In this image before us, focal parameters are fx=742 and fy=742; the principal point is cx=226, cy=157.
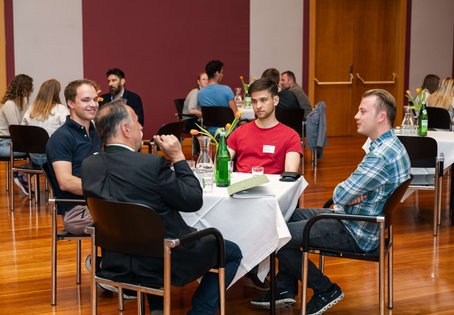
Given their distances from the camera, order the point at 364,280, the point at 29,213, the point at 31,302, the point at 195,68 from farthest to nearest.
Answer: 1. the point at 195,68
2. the point at 29,213
3. the point at 364,280
4. the point at 31,302

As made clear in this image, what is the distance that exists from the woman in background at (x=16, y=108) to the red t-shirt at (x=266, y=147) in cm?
325

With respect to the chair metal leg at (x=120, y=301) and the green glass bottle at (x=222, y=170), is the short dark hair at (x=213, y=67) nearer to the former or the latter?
the green glass bottle at (x=222, y=170)

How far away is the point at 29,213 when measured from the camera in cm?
665

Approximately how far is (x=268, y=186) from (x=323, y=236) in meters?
0.40

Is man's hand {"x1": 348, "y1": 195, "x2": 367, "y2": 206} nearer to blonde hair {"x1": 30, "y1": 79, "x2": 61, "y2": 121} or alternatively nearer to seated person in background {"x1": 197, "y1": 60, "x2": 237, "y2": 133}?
blonde hair {"x1": 30, "y1": 79, "x2": 61, "y2": 121}

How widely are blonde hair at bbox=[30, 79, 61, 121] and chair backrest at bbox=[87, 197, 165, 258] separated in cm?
381

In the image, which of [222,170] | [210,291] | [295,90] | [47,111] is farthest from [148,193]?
[295,90]

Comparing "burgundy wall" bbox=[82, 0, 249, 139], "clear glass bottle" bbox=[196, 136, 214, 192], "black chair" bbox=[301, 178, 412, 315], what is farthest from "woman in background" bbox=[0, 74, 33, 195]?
"black chair" bbox=[301, 178, 412, 315]

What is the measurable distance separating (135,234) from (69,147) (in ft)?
4.44

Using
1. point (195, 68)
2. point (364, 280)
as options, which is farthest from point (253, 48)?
point (364, 280)

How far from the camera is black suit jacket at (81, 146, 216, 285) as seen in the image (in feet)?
10.4

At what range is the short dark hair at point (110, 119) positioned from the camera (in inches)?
128

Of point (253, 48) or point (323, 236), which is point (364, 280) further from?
point (253, 48)

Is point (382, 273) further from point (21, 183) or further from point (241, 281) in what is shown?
point (21, 183)
